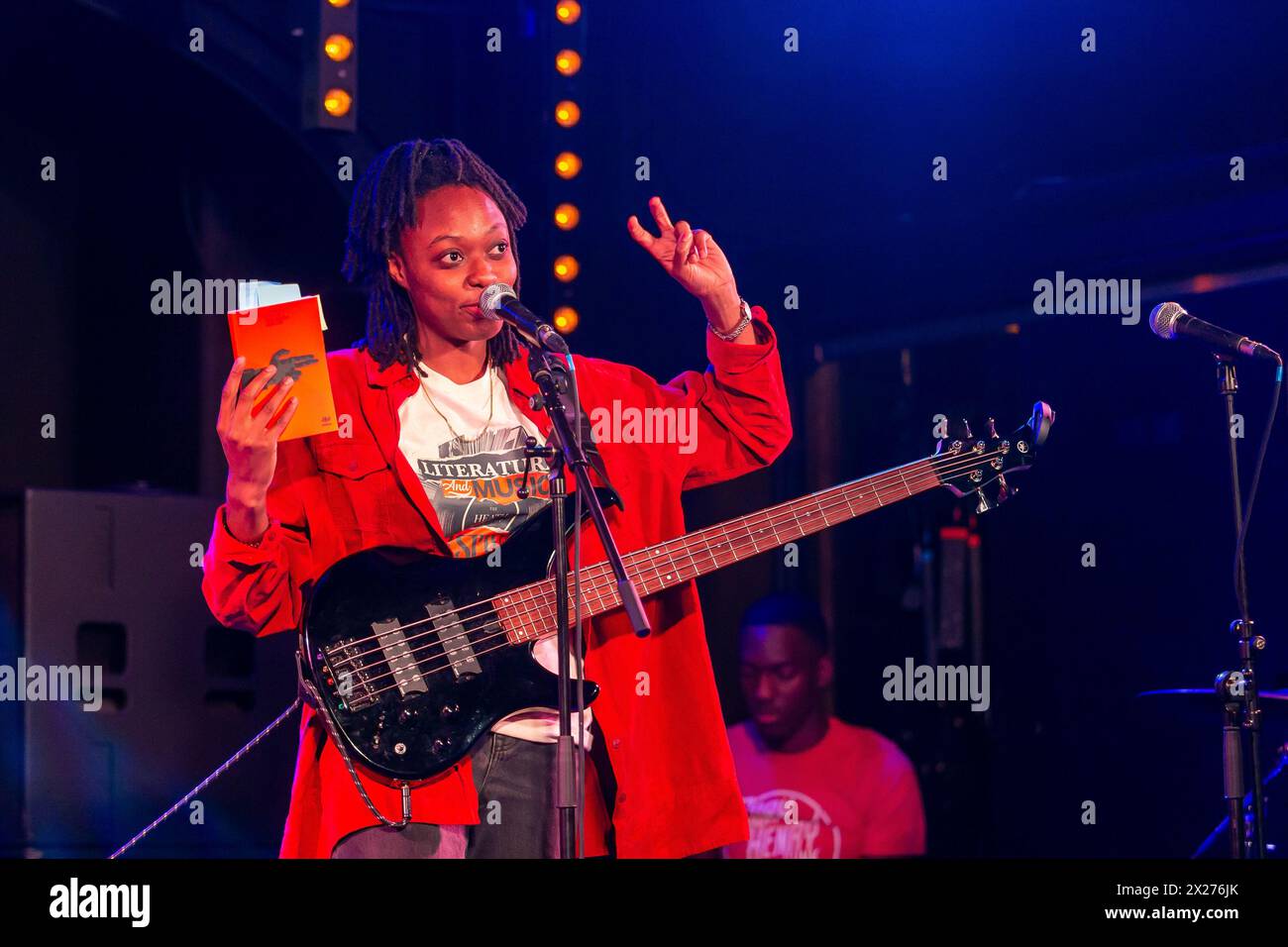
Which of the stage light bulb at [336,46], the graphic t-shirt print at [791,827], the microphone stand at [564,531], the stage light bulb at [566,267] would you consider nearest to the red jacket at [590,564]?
the microphone stand at [564,531]

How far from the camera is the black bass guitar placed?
3232 millimetres

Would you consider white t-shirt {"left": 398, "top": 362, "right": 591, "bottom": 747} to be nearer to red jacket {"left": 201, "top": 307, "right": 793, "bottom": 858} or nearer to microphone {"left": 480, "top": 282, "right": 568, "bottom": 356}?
red jacket {"left": 201, "top": 307, "right": 793, "bottom": 858}

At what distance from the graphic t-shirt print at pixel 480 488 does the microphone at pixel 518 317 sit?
1.00 feet

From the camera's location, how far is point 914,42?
549cm

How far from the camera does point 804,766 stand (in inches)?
208

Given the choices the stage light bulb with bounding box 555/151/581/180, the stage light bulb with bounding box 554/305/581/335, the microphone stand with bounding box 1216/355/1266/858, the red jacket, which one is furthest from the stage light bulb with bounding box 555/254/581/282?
the microphone stand with bounding box 1216/355/1266/858

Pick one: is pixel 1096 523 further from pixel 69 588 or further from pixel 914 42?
pixel 69 588

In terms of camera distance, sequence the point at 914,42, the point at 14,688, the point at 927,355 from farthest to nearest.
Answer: the point at 927,355 → the point at 914,42 → the point at 14,688

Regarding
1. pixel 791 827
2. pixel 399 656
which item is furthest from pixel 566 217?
pixel 791 827

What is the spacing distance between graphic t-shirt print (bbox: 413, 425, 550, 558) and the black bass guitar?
0.04 m

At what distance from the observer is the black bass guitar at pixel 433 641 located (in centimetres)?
323

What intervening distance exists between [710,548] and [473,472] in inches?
21.9
